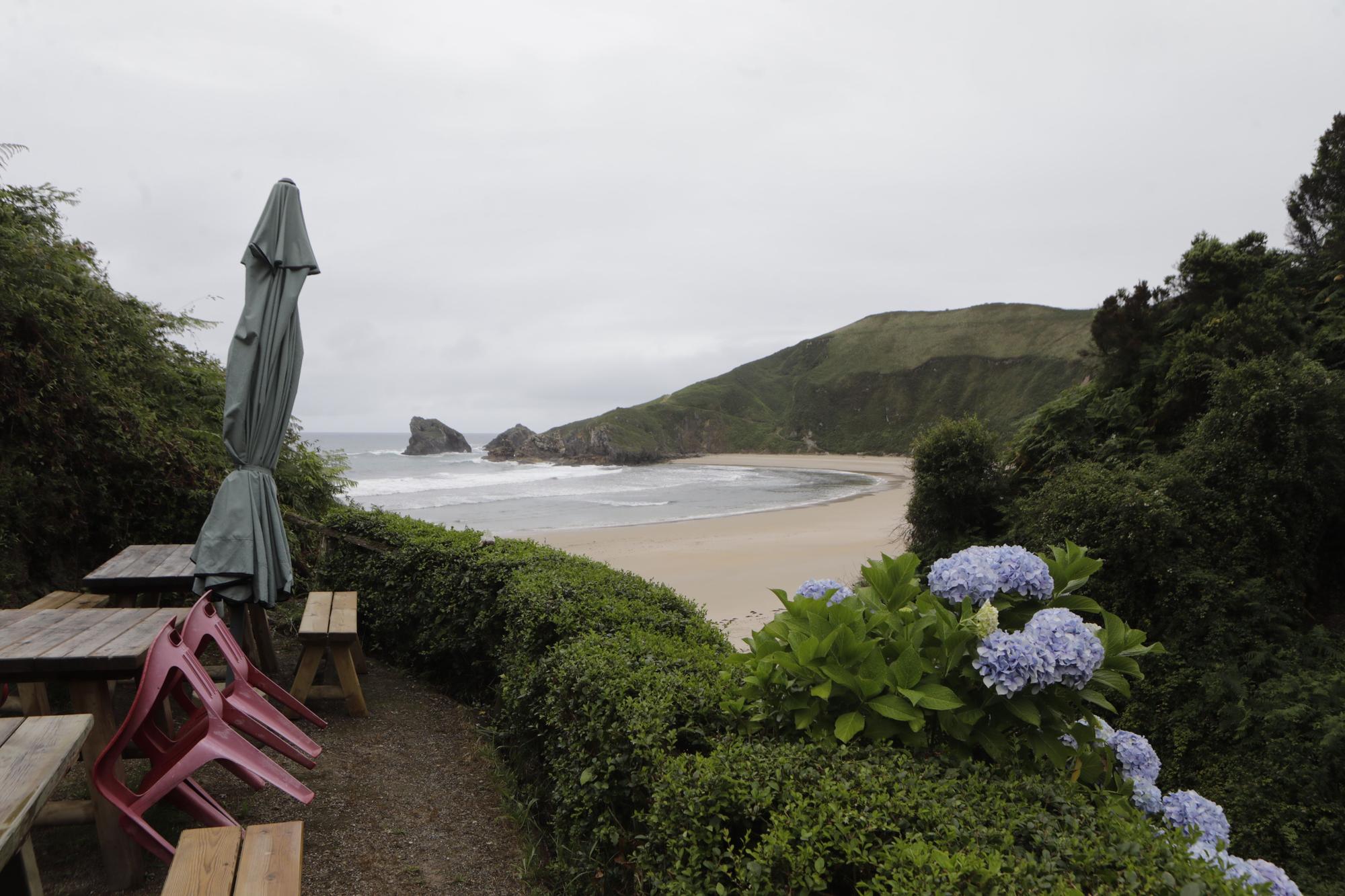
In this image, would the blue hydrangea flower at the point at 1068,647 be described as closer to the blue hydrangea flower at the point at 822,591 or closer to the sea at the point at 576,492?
the blue hydrangea flower at the point at 822,591

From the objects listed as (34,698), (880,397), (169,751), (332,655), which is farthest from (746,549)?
(880,397)

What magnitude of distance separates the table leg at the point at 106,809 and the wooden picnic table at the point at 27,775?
2.42 feet

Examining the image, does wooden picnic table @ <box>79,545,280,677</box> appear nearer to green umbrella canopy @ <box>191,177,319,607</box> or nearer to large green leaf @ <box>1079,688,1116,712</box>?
green umbrella canopy @ <box>191,177,319,607</box>

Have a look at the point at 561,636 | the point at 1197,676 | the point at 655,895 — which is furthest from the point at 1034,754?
the point at 1197,676

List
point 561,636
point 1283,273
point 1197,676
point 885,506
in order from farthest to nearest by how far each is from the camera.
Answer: point 885,506 < point 1283,273 < point 1197,676 < point 561,636

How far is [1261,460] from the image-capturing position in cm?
682

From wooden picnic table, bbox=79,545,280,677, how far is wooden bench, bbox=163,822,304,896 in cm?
244

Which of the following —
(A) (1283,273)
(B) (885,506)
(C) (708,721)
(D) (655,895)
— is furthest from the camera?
(B) (885,506)

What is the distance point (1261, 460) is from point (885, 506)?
21666 millimetres

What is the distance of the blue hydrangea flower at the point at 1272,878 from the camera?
171 cm

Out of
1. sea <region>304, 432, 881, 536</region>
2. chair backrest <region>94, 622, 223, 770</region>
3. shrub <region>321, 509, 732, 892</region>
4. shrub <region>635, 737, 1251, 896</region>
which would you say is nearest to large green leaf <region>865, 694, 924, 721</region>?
shrub <region>635, 737, 1251, 896</region>

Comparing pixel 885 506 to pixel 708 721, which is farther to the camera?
pixel 885 506

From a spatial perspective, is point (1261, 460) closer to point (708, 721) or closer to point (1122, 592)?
point (1122, 592)

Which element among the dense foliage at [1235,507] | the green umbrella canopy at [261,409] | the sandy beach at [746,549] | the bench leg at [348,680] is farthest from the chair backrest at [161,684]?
the dense foliage at [1235,507]
